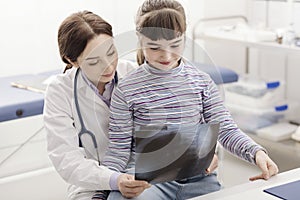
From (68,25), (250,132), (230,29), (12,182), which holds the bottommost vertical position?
(250,132)

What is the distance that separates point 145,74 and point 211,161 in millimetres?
311

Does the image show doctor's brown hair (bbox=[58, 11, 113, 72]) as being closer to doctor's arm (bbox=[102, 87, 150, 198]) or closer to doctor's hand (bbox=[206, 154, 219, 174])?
doctor's arm (bbox=[102, 87, 150, 198])

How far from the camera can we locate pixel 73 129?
5.44 ft

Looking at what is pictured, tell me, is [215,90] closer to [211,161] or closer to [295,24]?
[211,161]

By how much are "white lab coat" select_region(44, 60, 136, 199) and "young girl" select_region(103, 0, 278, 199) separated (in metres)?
0.05

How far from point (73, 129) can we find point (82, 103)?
0.08m

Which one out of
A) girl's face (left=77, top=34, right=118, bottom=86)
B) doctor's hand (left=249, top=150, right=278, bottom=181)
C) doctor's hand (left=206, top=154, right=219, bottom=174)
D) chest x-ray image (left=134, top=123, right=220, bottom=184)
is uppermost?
girl's face (left=77, top=34, right=118, bottom=86)

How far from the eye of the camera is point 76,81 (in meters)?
1.65

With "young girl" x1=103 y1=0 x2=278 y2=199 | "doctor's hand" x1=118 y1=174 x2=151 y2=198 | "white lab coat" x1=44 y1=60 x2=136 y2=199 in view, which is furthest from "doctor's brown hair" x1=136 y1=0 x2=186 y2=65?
"doctor's hand" x1=118 y1=174 x2=151 y2=198

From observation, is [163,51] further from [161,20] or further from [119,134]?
[119,134]

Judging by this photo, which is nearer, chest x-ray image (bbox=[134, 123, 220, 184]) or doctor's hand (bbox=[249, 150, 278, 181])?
chest x-ray image (bbox=[134, 123, 220, 184])

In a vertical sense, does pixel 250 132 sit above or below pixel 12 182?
below

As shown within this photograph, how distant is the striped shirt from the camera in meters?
1.58

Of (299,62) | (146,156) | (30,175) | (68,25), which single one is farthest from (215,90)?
(299,62)
